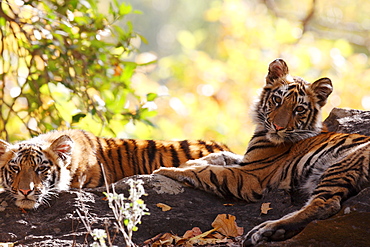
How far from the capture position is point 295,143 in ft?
12.2

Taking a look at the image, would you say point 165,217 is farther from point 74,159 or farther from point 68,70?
point 68,70

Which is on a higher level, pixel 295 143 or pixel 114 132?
pixel 295 143

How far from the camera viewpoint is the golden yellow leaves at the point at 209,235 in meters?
2.78

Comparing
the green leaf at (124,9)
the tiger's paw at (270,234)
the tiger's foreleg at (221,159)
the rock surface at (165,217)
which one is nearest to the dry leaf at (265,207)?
the rock surface at (165,217)

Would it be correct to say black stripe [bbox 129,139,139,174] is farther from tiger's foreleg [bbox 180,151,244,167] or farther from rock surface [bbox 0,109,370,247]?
rock surface [bbox 0,109,370,247]

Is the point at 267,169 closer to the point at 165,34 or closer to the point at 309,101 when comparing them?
the point at 309,101

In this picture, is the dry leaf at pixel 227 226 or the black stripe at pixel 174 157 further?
the black stripe at pixel 174 157

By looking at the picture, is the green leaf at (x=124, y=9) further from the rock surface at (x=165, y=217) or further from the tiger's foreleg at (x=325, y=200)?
the tiger's foreleg at (x=325, y=200)

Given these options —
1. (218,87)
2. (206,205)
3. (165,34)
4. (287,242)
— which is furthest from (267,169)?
(165,34)

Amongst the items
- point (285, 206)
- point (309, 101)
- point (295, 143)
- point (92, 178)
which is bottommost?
point (92, 178)

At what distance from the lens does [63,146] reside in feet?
12.0

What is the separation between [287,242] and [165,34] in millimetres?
18054

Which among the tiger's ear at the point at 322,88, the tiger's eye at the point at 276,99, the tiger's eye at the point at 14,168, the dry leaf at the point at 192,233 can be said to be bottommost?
the dry leaf at the point at 192,233

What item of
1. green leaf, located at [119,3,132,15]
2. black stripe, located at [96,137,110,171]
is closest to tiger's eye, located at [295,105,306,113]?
black stripe, located at [96,137,110,171]
